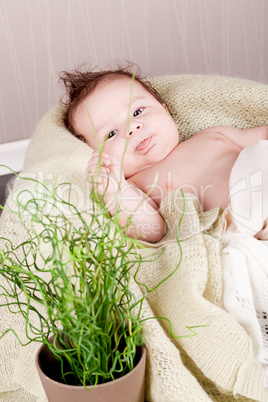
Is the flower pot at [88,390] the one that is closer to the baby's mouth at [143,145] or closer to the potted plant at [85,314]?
the potted plant at [85,314]

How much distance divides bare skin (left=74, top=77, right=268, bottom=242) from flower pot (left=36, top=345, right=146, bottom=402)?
48 cm

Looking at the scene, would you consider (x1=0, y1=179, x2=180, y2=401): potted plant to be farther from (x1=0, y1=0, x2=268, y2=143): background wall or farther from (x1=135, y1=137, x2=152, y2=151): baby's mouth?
(x1=0, y1=0, x2=268, y2=143): background wall

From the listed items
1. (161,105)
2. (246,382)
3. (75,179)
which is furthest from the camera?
(161,105)

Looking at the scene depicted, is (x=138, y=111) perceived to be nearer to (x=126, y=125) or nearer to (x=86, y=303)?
(x=126, y=125)

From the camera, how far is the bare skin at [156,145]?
3.98 feet

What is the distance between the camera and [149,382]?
0.85m

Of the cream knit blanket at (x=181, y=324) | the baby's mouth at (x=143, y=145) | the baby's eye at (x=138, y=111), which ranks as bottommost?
the cream knit blanket at (x=181, y=324)

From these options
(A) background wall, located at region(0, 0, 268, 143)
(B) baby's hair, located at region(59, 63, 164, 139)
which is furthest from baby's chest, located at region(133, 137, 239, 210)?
(A) background wall, located at region(0, 0, 268, 143)

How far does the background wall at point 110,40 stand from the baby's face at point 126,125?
2.71 feet

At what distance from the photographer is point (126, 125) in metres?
1.27

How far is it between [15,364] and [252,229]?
495 mm

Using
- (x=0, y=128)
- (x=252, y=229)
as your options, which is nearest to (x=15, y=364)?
(x=252, y=229)

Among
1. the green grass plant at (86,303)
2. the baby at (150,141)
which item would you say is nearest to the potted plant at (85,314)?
the green grass plant at (86,303)

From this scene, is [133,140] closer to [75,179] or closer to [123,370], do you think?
[75,179]
